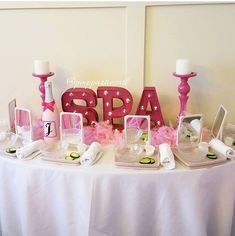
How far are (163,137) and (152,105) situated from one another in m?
0.16

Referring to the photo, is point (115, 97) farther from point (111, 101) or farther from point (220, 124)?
point (220, 124)

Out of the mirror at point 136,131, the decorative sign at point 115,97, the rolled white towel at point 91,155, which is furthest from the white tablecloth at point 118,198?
the decorative sign at point 115,97

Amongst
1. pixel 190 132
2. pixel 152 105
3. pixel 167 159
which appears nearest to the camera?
pixel 167 159

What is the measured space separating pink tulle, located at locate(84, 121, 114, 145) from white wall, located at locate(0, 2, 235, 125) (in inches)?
9.3

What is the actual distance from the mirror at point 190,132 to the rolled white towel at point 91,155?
29cm

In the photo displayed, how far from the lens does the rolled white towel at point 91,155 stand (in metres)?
0.88

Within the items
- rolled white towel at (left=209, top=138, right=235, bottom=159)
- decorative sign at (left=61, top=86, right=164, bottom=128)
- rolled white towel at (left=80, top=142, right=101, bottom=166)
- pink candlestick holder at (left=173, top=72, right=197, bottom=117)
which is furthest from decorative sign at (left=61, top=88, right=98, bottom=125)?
rolled white towel at (left=209, top=138, right=235, bottom=159)

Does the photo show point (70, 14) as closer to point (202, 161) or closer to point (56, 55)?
point (56, 55)

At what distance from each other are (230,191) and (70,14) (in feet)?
3.11

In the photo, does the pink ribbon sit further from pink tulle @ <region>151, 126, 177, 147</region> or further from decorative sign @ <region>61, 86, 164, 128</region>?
pink tulle @ <region>151, 126, 177, 147</region>

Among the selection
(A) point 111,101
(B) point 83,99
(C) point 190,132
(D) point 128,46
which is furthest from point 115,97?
(C) point 190,132

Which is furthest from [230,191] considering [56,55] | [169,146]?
[56,55]

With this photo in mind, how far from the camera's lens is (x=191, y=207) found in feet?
2.79

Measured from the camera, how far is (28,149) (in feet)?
3.06
